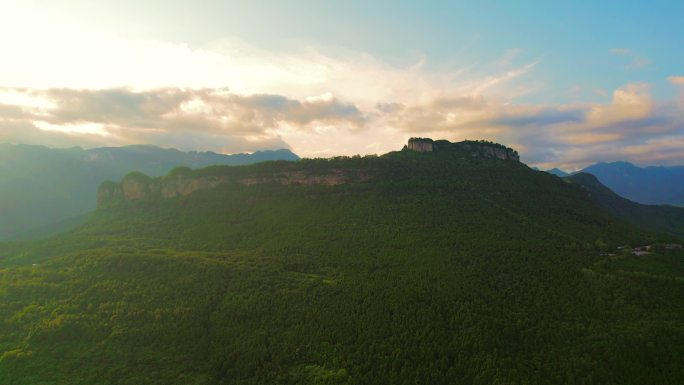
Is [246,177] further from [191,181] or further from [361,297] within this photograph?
[361,297]

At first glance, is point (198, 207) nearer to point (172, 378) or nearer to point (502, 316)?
point (172, 378)

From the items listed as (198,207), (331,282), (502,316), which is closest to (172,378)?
(331,282)

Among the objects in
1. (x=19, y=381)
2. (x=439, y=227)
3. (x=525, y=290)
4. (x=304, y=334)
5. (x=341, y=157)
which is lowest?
(x=19, y=381)

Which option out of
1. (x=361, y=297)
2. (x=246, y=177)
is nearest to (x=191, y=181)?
(x=246, y=177)

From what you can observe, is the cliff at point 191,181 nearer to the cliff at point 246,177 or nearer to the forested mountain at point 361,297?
the cliff at point 246,177

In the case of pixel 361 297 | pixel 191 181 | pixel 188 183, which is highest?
pixel 191 181

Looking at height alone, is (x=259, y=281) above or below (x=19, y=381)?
above

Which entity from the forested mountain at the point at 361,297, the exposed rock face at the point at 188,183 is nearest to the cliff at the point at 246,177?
the exposed rock face at the point at 188,183

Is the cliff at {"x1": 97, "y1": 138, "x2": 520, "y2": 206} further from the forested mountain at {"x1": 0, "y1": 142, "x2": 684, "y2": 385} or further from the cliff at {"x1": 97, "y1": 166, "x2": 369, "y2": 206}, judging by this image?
the forested mountain at {"x1": 0, "y1": 142, "x2": 684, "y2": 385}
